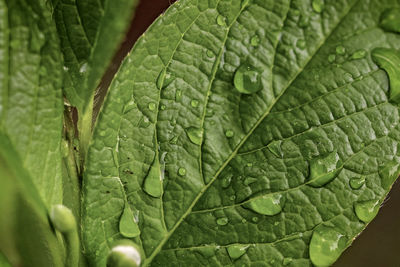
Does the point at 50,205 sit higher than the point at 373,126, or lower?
lower

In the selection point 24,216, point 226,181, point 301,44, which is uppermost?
point 301,44

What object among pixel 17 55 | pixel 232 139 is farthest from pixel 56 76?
pixel 232 139

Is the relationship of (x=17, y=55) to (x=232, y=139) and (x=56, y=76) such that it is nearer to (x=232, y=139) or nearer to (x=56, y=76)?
(x=56, y=76)

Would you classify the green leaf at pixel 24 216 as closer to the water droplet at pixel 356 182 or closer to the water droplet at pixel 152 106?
the water droplet at pixel 152 106

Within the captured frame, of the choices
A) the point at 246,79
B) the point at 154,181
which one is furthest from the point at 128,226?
the point at 246,79

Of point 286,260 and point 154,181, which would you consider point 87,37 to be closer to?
point 154,181

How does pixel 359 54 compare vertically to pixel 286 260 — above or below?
above
